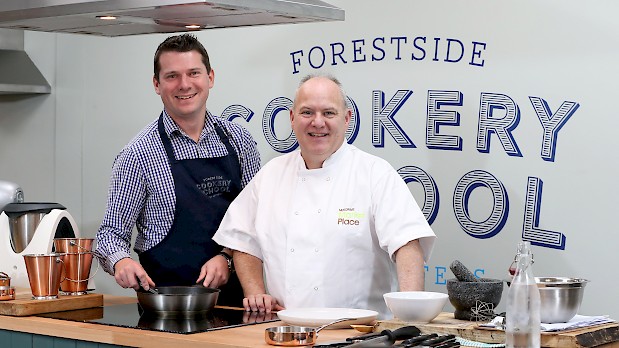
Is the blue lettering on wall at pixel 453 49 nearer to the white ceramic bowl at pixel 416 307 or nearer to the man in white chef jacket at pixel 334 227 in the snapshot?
the man in white chef jacket at pixel 334 227

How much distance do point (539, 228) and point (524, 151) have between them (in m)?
0.30

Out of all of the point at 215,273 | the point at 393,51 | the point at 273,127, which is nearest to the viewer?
the point at 215,273

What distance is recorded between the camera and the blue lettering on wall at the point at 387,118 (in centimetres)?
418

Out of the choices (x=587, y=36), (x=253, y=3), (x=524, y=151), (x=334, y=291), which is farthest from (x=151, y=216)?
(x=587, y=36)

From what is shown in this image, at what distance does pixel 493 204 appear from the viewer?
394 cm

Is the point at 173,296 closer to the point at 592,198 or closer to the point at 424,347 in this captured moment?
the point at 424,347

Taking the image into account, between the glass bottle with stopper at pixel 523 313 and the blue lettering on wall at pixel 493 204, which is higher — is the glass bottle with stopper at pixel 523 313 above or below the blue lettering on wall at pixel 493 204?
below

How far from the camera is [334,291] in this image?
3.40m

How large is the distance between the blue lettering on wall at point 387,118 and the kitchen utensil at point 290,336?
1.58 metres

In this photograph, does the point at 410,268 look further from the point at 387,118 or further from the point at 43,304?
the point at 43,304

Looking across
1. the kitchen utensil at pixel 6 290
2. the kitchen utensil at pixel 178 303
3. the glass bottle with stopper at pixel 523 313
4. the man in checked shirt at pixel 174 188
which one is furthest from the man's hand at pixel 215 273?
the glass bottle with stopper at pixel 523 313

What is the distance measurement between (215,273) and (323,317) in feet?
2.70

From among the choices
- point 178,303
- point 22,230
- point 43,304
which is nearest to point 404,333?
point 178,303

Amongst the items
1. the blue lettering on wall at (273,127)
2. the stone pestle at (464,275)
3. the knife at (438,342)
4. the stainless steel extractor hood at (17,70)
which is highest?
the stainless steel extractor hood at (17,70)
